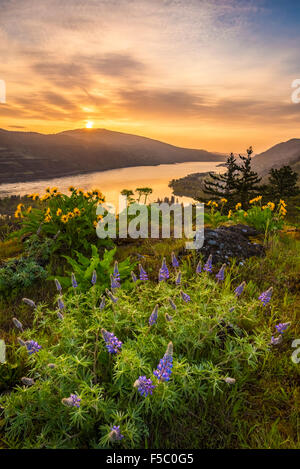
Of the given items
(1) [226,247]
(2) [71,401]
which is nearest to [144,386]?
(2) [71,401]

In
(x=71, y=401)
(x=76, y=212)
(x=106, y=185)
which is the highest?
(x=106, y=185)

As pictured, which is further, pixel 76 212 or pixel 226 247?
pixel 76 212

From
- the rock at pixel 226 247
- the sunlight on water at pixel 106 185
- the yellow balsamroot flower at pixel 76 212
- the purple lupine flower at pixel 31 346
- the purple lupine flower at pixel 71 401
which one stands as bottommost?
the purple lupine flower at pixel 71 401

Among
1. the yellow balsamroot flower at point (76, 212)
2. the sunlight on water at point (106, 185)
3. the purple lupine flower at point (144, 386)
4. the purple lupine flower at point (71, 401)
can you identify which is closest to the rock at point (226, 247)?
the yellow balsamroot flower at point (76, 212)

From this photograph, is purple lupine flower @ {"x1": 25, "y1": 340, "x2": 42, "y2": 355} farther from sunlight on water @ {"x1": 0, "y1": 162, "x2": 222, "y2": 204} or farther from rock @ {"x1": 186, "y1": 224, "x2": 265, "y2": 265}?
sunlight on water @ {"x1": 0, "y1": 162, "x2": 222, "y2": 204}

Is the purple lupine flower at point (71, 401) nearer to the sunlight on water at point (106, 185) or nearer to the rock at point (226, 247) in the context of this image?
the rock at point (226, 247)

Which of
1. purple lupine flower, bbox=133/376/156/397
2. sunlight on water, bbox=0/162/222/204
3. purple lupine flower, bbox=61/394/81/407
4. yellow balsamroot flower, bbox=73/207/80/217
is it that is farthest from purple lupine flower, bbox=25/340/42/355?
sunlight on water, bbox=0/162/222/204

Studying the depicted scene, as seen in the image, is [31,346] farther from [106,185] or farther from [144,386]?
[106,185]

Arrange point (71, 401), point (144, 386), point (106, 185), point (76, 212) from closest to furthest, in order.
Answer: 1. point (71, 401)
2. point (144, 386)
3. point (76, 212)
4. point (106, 185)

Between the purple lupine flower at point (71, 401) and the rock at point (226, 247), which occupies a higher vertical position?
the rock at point (226, 247)

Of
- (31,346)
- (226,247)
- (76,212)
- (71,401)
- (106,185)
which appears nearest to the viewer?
(71,401)
